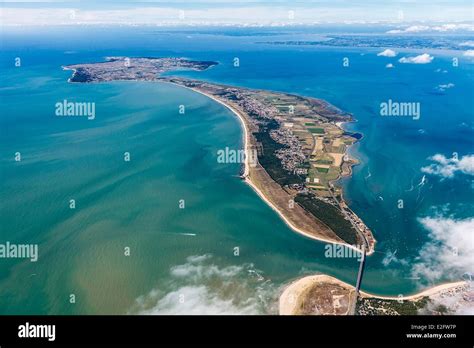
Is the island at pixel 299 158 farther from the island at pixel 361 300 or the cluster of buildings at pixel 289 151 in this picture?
the island at pixel 361 300

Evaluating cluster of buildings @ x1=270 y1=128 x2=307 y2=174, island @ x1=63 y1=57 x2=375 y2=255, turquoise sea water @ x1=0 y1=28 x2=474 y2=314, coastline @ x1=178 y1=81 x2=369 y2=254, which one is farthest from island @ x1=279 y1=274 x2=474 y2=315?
cluster of buildings @ x1=270 y1=128 x2=307 y2=174

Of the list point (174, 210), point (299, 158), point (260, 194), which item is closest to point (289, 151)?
point (299, 158)

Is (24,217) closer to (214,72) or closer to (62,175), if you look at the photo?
(62,175)

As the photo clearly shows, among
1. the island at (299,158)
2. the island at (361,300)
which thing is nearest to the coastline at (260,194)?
the island at (299,158)

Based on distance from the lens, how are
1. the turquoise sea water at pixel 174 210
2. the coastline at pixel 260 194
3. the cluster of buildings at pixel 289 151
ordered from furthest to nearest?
the cluster of buildings at pixel 289 151 → the coastline at pixel 260 194 → the turquoise sea water at pixel 174 210

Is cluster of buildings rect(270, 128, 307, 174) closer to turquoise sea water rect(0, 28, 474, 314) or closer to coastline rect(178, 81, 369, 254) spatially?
coastline rect(178, 81, 369, 254)

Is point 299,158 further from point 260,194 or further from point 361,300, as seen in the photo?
point 361,300
